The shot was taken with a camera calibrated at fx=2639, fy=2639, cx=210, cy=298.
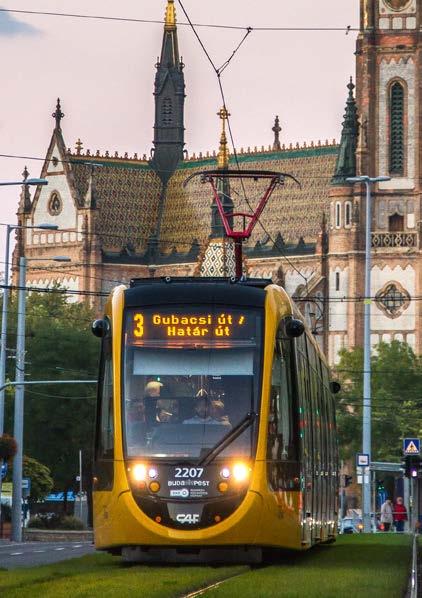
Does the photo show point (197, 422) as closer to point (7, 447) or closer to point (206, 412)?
point (206, 412)

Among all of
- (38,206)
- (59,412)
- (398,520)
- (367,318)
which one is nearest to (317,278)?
(38,206)

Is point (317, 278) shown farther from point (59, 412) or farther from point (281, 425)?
point (281, 425)

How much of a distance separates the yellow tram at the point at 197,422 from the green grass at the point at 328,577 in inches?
39.4

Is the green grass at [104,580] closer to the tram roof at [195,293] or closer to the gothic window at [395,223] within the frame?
the tram roof at [195,293]

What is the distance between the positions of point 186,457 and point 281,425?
171cm

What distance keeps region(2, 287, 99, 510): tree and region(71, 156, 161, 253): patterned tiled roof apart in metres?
66.3

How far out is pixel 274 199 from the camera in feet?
607

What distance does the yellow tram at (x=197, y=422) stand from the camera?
35.6m

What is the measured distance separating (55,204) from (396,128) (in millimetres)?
36666

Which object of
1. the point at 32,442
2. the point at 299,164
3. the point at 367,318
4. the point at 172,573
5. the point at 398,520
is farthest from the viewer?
the point at 299,164

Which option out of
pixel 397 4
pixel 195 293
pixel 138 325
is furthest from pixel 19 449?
pixel 397 4

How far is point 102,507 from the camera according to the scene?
1425 inches

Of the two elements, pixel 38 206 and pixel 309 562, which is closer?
pixel 309 562

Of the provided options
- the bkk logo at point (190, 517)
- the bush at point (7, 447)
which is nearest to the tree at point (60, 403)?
the bush at point (7, 447)
